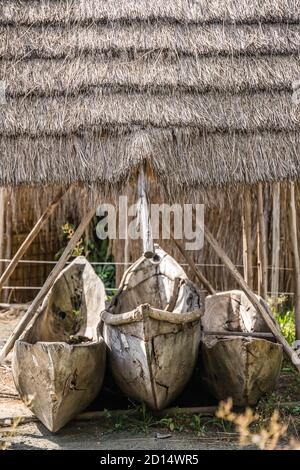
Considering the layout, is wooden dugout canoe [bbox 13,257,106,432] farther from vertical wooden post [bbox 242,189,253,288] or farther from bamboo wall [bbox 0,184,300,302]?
bamboo wall [bbox 0,184,300,302]

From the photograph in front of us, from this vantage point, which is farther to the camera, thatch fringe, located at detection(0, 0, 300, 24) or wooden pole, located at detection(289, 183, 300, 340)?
wooden pole, located at detection(289, 183, 300, 340)

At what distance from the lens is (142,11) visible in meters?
6.84

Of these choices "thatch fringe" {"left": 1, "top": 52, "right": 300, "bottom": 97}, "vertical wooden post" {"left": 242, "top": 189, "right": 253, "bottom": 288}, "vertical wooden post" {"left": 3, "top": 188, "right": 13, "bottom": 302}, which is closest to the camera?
"thatch fringe" {"left": 1, "top": 52, "right": 300, "bottom": 97}

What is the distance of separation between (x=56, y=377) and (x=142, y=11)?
3.52 m

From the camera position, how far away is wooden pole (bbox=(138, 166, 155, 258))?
5.51 metres

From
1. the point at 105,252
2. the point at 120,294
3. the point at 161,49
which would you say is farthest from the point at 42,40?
the point at 105,252

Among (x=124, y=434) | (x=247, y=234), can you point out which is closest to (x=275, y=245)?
(x=247, y=234)

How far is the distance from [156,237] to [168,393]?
156 inches

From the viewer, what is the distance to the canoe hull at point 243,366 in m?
5.44

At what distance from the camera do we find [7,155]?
5977mm

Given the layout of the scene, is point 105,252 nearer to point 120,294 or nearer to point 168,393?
point 120,294

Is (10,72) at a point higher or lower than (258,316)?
higher

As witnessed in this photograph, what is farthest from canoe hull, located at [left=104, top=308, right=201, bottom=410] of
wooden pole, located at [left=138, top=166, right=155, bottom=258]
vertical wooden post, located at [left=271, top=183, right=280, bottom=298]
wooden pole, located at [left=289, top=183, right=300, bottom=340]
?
vertical wooden post, located at [left=271, top=183, right=280, bottom=298]

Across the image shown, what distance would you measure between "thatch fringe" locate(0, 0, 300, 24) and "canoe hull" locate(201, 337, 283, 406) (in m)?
3.03
